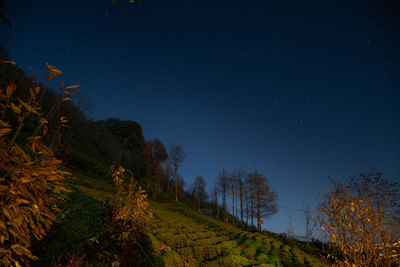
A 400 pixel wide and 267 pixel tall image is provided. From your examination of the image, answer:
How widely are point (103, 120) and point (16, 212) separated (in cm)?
6032

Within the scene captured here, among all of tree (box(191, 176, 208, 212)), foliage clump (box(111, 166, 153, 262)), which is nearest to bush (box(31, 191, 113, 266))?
foliage clump (box(111, 166, 153, 262))

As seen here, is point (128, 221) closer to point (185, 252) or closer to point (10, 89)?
point (185, 252)

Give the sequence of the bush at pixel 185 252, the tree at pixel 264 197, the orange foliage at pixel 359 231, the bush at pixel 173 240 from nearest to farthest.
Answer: the orange foliage at pixel 359 231
the bush at pixel 185 252
the bush at pixel 173 240
the tree at pixel 264 197

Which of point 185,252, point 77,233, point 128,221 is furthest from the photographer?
point 185,252

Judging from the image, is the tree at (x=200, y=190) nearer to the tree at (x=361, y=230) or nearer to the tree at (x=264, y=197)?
the tree at (x=264, y=197)

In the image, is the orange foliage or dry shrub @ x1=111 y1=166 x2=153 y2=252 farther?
dry shrub @ x1=111 y1=166 x2=153 y2=252

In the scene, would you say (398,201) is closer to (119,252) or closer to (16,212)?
(119,252)

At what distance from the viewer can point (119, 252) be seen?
11.4 feet

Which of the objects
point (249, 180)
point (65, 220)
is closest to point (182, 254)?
point (65, 220)

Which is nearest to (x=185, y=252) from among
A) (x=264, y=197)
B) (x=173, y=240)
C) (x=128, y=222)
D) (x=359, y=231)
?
(x=173, y=240)

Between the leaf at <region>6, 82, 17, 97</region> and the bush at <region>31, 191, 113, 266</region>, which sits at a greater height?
the leaf at <region>6, 82, 17, 97</region>

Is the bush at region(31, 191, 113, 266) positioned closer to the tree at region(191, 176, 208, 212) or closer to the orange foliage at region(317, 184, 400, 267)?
the orange foliage at region(317, 184, 400, 267)

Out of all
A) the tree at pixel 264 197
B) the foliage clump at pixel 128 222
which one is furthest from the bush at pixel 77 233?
the tree at pixel 264 197

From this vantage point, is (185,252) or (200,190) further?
(200,190)
